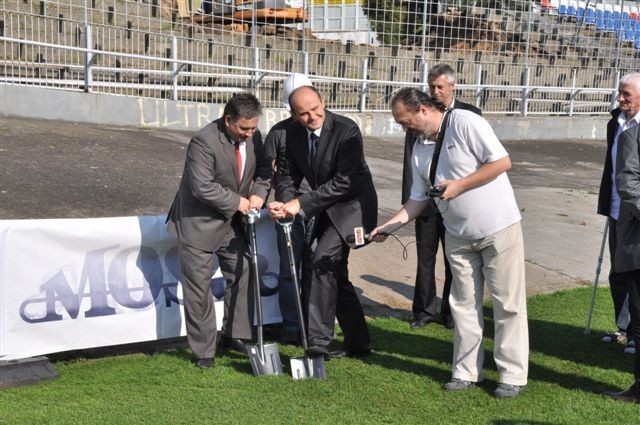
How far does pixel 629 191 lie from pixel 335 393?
7.09ft

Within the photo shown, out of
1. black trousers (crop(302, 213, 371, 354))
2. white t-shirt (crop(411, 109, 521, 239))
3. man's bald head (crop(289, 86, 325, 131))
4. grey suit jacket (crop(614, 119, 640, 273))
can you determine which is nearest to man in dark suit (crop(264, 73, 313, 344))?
man's bald head (crop(289, 86, 325, 131))

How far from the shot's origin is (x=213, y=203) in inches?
215

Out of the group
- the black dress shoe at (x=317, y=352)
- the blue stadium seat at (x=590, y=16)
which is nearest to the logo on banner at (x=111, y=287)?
the black dress shoe at (x=317, y=352)

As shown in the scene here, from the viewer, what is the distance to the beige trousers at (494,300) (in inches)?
198

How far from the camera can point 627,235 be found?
505 cm

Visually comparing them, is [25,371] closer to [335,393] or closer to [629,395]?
[335,393]

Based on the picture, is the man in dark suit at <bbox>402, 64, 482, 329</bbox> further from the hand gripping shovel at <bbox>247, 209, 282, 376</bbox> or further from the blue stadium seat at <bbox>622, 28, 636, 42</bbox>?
the blue stadium seat at <bbox>622, 28, 636, 42</bbox>

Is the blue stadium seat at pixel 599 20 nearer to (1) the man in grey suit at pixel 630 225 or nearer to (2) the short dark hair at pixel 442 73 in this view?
(2) the short dark hair at pixel 442 73

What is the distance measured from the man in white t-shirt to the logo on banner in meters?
1.90

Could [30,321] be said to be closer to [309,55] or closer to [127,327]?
[127,327]

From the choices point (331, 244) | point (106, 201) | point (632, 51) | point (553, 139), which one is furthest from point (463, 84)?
point (331, 244)

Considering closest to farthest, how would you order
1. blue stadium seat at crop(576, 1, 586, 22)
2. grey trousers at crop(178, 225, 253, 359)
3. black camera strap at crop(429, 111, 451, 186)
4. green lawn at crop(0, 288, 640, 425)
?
green lawn at crop(0, 288, 640, 425), black camera strap at crop(429, 111, 451, 186), grey trousers at crop(178, 225, 253, 359), blue stadium seat at crop(576, 1, 586, 22)

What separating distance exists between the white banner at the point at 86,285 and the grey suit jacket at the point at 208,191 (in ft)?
1.22

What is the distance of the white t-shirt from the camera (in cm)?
487
